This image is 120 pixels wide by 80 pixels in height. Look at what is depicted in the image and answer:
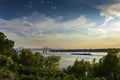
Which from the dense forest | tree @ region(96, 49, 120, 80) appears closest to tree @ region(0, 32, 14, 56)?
the dense forest

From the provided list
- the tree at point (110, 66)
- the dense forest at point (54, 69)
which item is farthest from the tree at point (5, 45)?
the tree at point (110, 66)

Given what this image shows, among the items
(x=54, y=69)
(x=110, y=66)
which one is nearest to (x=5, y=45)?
(x=54, y=69)

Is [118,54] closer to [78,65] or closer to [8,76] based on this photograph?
[78,65]

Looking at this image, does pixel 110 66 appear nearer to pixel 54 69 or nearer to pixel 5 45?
pixel 54 69

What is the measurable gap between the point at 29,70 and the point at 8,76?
8.51 metres

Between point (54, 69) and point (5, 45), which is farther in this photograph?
point (5, 45)

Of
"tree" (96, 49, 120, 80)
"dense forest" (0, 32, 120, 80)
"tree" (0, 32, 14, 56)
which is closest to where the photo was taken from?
"dense forest" (0, 32, 120, 80)

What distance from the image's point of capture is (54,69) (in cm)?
4681

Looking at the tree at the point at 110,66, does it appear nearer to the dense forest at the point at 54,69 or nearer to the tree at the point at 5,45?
the dense forest at the point at 54,69

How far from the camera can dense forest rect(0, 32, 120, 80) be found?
1200 inches

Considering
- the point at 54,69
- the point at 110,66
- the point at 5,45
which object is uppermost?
the point at 5,45

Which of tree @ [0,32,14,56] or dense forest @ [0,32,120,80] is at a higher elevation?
tree @ [0,32,14,56]

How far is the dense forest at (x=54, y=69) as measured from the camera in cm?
3048

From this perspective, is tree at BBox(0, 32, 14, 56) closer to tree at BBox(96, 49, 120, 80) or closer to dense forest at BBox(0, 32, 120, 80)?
dense forest at BBox(0, 32, 120, 80)
